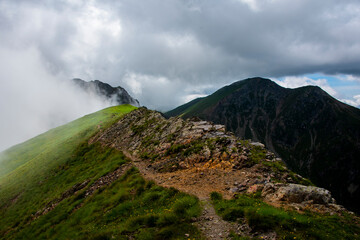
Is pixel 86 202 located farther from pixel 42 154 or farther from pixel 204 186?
pixel 42 154

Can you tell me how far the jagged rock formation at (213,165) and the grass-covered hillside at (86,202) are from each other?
11.7 feet

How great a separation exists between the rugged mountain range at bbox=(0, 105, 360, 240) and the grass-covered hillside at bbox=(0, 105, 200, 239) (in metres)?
0.12

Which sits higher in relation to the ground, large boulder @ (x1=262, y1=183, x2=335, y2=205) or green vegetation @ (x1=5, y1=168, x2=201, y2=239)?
green vegetation @ (x1=5, y1=168, x2=201, y2=239)

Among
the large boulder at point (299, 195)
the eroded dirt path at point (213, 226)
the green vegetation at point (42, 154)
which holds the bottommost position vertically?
the large boulder at point (299, 195)

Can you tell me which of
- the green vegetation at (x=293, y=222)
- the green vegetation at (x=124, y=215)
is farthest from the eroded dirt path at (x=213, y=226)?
the green vegetation at (x=124, y=215)

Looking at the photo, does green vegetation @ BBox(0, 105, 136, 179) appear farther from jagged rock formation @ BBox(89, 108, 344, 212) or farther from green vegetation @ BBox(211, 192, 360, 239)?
green vegetation @ BBox(211, 192, 360, 239)

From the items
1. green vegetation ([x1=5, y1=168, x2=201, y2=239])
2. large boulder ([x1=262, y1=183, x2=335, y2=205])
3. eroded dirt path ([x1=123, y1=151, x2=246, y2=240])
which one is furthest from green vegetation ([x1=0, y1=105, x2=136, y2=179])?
large boulder ([x1=262, y1=183, x2=335, y2=205])

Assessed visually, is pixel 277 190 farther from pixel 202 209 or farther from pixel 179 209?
pixel 179 209

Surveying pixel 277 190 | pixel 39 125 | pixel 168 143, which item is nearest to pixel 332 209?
pixel 277 190

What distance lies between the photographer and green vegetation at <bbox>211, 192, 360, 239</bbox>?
38.7 feet

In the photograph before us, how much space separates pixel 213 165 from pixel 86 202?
19.4 meters

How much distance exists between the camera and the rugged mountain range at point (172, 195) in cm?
1334

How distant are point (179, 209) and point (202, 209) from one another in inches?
81.4

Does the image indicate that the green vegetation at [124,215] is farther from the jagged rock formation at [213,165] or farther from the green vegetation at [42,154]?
the green vegetation at [42,154]
